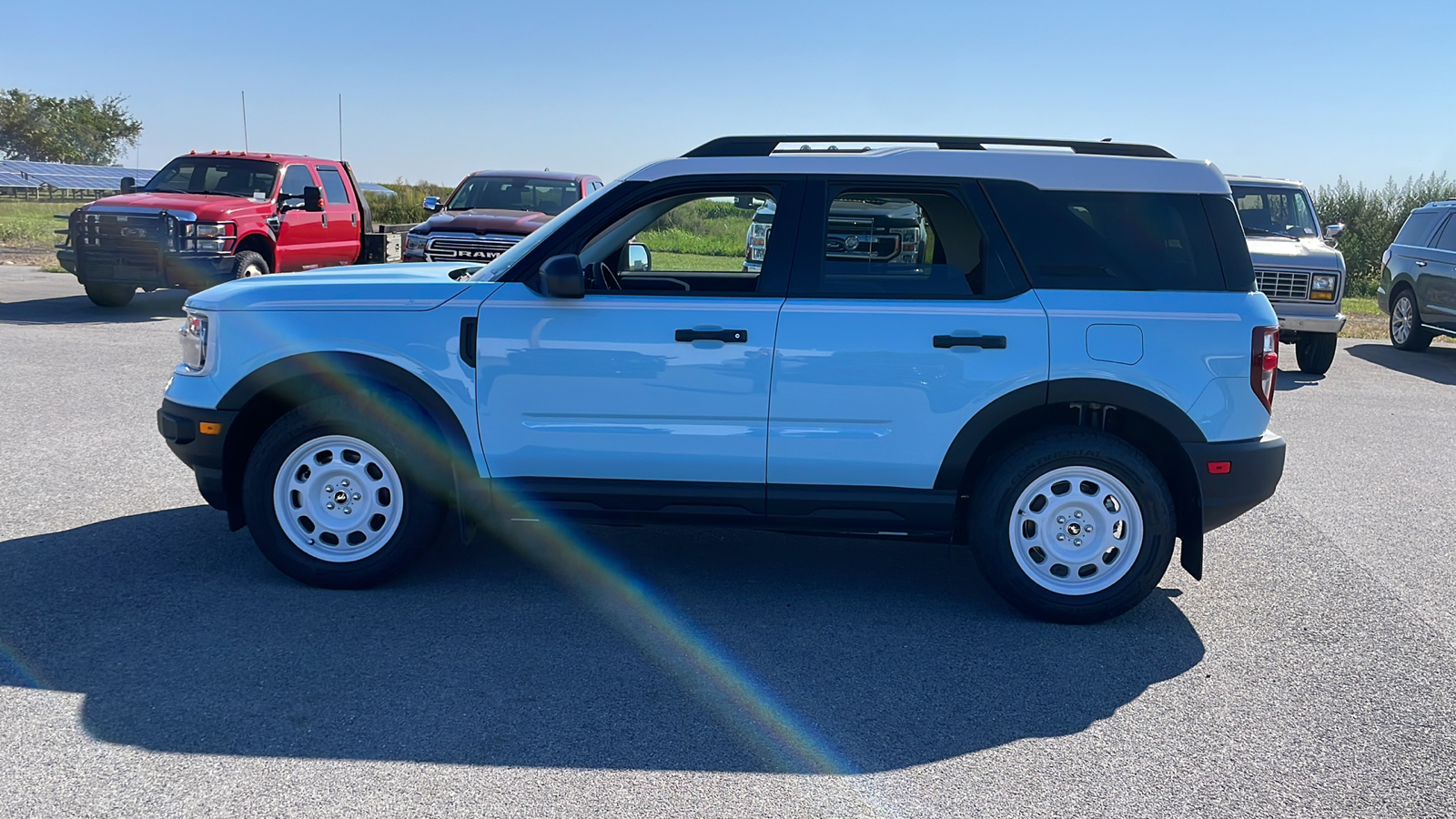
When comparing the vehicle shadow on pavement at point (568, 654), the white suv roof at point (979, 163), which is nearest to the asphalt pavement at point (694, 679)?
the vehicle shadow on pavement at point (568, 654)

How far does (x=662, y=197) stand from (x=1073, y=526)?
2282 millimetres

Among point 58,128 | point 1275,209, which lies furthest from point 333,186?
point 58,128

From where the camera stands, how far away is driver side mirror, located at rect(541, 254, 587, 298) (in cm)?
505

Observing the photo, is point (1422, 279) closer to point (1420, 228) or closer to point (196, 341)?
point (1420, 228)

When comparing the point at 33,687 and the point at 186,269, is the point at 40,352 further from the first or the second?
the point at 33,687

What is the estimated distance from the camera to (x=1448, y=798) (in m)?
3.71

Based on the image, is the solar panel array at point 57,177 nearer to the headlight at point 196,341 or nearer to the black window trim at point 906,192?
the headlight at point 196,341

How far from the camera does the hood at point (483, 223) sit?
1503 centimetres

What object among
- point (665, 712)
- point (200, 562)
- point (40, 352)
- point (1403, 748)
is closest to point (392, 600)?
point (200, 562)

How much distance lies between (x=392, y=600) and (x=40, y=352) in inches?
341

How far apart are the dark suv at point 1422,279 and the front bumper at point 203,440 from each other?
1472cm

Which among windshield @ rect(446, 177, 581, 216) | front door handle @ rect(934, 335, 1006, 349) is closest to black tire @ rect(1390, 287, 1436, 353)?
windshield @ rect(446, 177, 581, 216)

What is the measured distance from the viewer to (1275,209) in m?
14.7

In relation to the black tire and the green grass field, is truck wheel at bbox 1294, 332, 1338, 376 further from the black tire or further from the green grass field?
the green grass field
